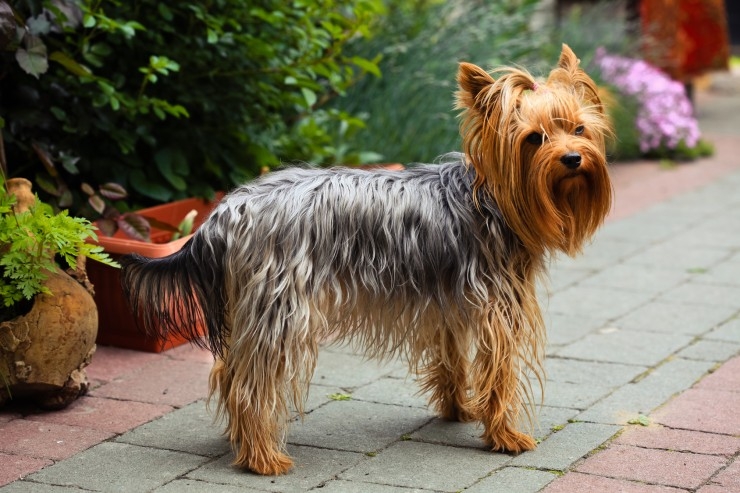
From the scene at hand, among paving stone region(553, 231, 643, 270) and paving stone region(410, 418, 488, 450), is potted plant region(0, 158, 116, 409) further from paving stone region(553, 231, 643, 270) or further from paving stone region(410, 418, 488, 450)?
paving stone region(553, 231, 643, 270)

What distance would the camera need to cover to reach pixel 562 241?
4.34m

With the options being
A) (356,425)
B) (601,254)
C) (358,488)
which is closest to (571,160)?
(358,488)

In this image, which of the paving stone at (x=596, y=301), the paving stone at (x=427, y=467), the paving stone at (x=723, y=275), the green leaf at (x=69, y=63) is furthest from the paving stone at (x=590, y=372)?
the green leaf at (x=69, y=63)

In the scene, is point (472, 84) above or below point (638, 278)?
above

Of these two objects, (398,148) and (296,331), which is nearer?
(296,331)

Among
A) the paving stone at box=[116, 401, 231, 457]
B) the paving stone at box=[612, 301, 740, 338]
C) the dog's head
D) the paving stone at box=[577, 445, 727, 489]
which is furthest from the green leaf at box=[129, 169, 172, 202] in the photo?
the paving stone at box=[577, 445, 727, 489]

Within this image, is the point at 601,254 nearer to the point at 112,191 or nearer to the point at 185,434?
the point at 112,191

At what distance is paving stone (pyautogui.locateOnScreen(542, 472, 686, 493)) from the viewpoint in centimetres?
411

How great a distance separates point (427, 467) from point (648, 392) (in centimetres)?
142

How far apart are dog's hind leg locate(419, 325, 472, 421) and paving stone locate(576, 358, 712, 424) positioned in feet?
1.77

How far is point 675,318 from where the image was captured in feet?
21.4

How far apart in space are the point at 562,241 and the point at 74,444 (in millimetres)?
2149

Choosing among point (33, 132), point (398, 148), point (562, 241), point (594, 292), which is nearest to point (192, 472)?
point (562, 241)

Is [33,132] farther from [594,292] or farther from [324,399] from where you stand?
[594,292]
